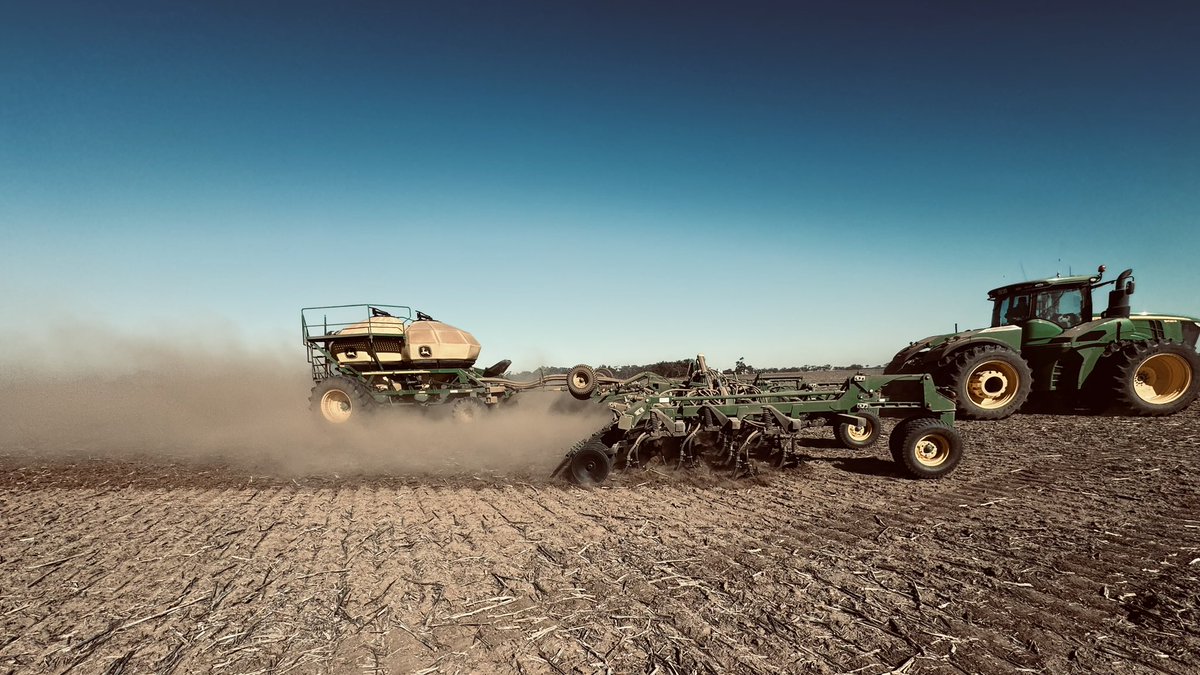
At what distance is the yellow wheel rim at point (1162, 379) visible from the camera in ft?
31.3

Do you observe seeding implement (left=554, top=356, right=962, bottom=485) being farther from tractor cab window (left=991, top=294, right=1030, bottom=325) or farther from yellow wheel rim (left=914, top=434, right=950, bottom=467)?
tractor cab window (left=991, top=294, right=1030, bottom=325)

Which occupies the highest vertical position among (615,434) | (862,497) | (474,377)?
(474,377)

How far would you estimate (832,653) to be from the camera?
2594 mm

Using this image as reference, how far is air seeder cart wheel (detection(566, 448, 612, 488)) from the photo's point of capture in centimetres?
645

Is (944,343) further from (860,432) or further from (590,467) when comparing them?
(590,467)

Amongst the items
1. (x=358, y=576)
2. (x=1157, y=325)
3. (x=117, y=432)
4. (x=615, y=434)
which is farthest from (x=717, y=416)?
(x=117, y=432)

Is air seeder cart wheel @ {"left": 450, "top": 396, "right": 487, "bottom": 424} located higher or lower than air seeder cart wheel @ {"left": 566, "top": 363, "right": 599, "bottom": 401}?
lower

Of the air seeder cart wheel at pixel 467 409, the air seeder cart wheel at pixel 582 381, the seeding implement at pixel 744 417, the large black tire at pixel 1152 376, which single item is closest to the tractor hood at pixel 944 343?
the large black tire at pixel 1152 376

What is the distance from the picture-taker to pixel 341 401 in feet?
37.4

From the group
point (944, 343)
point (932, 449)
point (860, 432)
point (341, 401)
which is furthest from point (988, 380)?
point (341, 401)

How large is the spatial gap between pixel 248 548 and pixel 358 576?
4.76ft

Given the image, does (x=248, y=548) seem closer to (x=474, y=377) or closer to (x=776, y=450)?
(x=776, y=450)

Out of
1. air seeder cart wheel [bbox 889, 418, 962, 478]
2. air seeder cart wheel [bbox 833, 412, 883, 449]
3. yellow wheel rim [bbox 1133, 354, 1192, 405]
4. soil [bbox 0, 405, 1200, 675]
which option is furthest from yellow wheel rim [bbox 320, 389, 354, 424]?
yellow wheel rim [bbox 1133, 354, 1192, 405]

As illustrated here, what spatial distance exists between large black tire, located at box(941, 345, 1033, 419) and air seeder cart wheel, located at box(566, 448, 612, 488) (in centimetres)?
737
